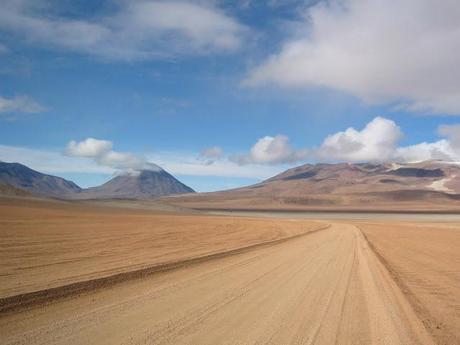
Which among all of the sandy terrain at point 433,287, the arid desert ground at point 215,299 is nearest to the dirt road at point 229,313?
the arid desert ground at point 215,299

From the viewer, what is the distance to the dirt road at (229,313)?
305 inches

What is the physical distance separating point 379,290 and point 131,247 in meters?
12.0

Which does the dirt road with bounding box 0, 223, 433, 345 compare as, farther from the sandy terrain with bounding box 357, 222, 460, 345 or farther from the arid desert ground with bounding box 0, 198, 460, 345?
the sandy terrain with bounding box 357, 222, 460, 345

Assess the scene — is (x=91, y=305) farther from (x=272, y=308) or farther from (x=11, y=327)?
(x=272, y=308)

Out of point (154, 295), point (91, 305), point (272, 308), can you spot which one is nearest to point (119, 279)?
point (154, 295)

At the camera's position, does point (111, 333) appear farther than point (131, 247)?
No

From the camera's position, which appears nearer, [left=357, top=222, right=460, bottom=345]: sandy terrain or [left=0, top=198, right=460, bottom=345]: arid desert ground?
[left=0, top=198, right=460, bottom=345]: arid desert ground

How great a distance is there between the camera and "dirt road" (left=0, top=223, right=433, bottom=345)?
25.4 feet

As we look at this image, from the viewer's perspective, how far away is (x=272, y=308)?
991 cm

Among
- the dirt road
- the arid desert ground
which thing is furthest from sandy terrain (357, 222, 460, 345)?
the dirt road

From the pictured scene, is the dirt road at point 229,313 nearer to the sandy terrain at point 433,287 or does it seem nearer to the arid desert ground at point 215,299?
the arid desert ground at point 215,299

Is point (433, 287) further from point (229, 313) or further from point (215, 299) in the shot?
point (229, 313)

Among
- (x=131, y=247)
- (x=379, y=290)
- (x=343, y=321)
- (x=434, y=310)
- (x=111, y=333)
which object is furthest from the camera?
(x=131, y=247)

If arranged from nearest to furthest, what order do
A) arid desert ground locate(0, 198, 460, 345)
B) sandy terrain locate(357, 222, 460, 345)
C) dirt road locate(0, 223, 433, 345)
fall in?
dirt road locate(0, 223, 433, 345)
arid desert ground locate(0, 198, 460, 345)
sandy terrain locate(357, 222, 460, 345)
